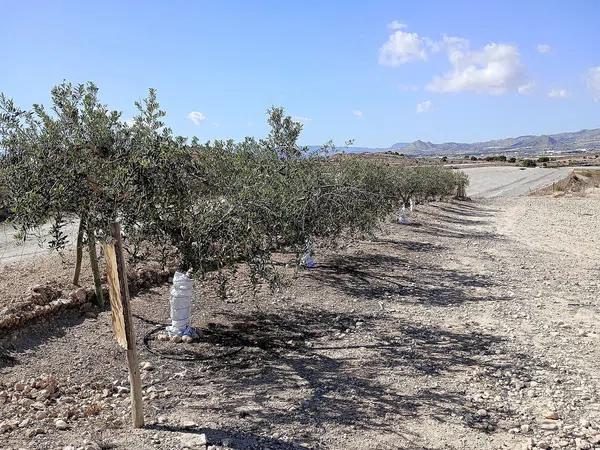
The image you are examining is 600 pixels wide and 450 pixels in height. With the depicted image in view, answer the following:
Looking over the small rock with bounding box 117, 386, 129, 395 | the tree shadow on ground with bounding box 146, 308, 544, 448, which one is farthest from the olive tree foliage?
the small rock with bounding box 117, 386, 129, 395

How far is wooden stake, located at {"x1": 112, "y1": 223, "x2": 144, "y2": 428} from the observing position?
5.20 metres

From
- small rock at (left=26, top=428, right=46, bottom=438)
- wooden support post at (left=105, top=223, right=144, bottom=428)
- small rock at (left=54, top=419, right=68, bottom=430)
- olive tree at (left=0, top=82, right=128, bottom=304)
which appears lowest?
small rock at (left=54, top=419, right=68, bottom=430)

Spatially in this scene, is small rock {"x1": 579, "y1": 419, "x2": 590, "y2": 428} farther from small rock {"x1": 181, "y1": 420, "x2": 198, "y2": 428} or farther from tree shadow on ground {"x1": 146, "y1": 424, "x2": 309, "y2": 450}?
small rock {"x1": 181, "y1": 420, "x2": 198, "y2": 428}

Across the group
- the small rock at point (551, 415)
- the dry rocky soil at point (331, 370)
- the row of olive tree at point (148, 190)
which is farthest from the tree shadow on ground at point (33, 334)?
the small rock at point (551, 415)

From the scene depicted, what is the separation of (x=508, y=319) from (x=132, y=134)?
7265 mm

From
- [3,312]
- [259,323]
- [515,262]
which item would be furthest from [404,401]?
[515,262]

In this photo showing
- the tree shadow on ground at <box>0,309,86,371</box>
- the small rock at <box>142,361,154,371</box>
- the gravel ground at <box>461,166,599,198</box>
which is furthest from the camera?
the gravel ground at <box>461,166,599,198</box>

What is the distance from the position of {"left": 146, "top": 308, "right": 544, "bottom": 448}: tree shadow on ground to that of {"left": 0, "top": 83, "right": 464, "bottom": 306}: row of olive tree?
1395 millimetres

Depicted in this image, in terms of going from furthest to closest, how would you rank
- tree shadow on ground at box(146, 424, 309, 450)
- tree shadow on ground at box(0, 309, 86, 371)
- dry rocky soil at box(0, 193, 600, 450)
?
tree shadow on ground at box(0, 309, 86, 371) → dry rocky soil at box(0, 193, 600, 450) → tree shadow on ground at box(146, 424, 309, 450)

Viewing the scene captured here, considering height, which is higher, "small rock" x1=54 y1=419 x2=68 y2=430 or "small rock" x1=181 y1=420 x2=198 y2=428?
"small rock" x1=54 y1=419 x2=68 y2=430

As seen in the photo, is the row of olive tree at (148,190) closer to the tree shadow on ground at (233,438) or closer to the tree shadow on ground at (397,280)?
the tree shadow on ground at (233,438)

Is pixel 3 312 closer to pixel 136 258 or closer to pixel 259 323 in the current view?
pixel 136 258

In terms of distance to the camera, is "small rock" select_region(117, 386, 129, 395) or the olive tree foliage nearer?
the olive tree foliage

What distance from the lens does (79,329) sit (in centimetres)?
850
